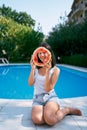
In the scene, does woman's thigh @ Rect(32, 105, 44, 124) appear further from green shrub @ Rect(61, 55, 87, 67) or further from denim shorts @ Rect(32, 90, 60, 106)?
green shrub @ Rect(61, 55, 87, 67)

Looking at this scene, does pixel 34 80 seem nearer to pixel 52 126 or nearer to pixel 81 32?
pixel 52 126

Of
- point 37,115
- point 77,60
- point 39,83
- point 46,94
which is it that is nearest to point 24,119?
point 37,115

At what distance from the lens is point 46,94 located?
5105mm

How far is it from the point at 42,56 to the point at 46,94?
2.51ft

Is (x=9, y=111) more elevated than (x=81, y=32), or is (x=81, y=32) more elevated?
(x=81, y=32)

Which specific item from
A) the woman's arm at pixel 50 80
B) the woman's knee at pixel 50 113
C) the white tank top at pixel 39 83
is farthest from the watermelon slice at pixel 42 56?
the woman's knee at pixel 50 113

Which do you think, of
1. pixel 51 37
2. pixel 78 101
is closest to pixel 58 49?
pixel 51 37

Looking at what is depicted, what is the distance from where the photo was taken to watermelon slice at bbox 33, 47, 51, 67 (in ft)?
15.5

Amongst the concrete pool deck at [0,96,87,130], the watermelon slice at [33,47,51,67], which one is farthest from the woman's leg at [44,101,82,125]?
the watermelon slice at [33,47,51,67]

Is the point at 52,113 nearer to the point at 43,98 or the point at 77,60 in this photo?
the point at 43,98

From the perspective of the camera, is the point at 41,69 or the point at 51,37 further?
the point at 51,37

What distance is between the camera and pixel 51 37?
117 feet

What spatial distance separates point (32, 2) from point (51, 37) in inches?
249

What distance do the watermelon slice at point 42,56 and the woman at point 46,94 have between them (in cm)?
4
